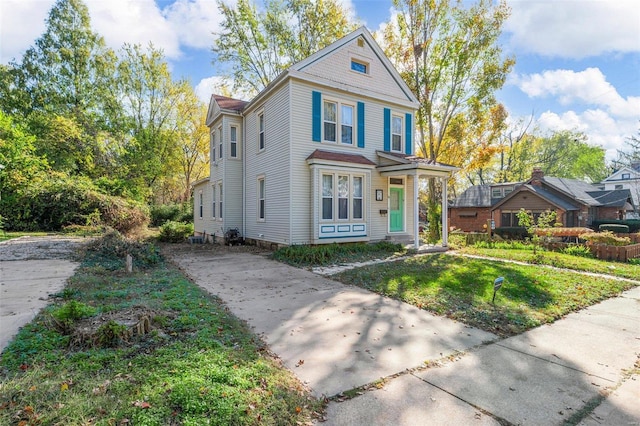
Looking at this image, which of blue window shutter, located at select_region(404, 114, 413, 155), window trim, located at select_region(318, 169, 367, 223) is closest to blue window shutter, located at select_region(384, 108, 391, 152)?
blue window shutter, located at select_region(404, 114, 413, 155)

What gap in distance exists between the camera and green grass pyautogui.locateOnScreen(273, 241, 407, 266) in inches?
386

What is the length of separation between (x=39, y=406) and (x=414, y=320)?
4.42 meters

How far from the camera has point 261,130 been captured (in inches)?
544

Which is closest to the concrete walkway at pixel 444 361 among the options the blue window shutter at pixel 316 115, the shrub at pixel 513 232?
the blue window shutter at pixel 316 115

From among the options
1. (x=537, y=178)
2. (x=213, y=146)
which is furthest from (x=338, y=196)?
(x=537, y=178)

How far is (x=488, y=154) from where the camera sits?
19.0m

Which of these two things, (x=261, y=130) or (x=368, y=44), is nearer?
(x=368, y=44)

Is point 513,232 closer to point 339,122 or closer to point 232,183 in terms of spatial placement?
point 339,122

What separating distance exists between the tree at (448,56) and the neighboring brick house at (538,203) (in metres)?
9.28

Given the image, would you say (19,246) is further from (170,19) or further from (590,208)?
(590,208)

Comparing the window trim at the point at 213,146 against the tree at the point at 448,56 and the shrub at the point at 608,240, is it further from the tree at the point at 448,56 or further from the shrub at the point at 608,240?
the shrub at the point at 608,240

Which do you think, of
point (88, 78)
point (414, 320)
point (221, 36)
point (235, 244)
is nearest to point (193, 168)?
point (88, 78)

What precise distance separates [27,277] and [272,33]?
19.6 metres

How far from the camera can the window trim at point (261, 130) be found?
13469 millimetres
